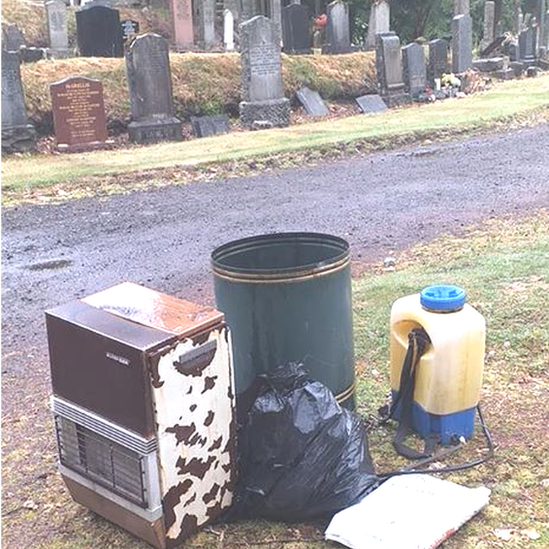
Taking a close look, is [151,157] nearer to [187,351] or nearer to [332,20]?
[187,351]

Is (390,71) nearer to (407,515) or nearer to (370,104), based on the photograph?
(370,104)

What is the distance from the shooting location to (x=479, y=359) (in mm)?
3352

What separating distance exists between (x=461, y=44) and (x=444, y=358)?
838 inches

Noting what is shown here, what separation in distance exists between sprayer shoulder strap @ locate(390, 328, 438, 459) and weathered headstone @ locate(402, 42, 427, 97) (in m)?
17.8

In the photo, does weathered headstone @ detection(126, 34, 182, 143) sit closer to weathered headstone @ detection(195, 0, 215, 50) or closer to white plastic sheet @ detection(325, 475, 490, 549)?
weathered headstone @ detection(195, 0, 215, 50)

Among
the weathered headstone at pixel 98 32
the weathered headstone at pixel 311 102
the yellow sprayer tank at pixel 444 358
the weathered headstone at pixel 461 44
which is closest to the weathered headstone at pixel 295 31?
the weathered headstone at pixel 461 44

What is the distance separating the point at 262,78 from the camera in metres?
16.6

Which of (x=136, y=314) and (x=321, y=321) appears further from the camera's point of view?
(x=321, y=321)

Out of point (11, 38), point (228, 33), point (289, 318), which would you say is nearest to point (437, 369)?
point (289, 318)

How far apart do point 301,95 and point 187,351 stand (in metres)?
16.6

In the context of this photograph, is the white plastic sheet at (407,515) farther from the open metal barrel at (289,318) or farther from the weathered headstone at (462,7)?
the weathered headstone at (462,7)

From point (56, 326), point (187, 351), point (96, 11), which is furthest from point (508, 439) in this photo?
point (96, 11)

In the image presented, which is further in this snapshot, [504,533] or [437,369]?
[437,369]

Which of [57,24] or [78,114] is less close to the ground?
[57,24]
